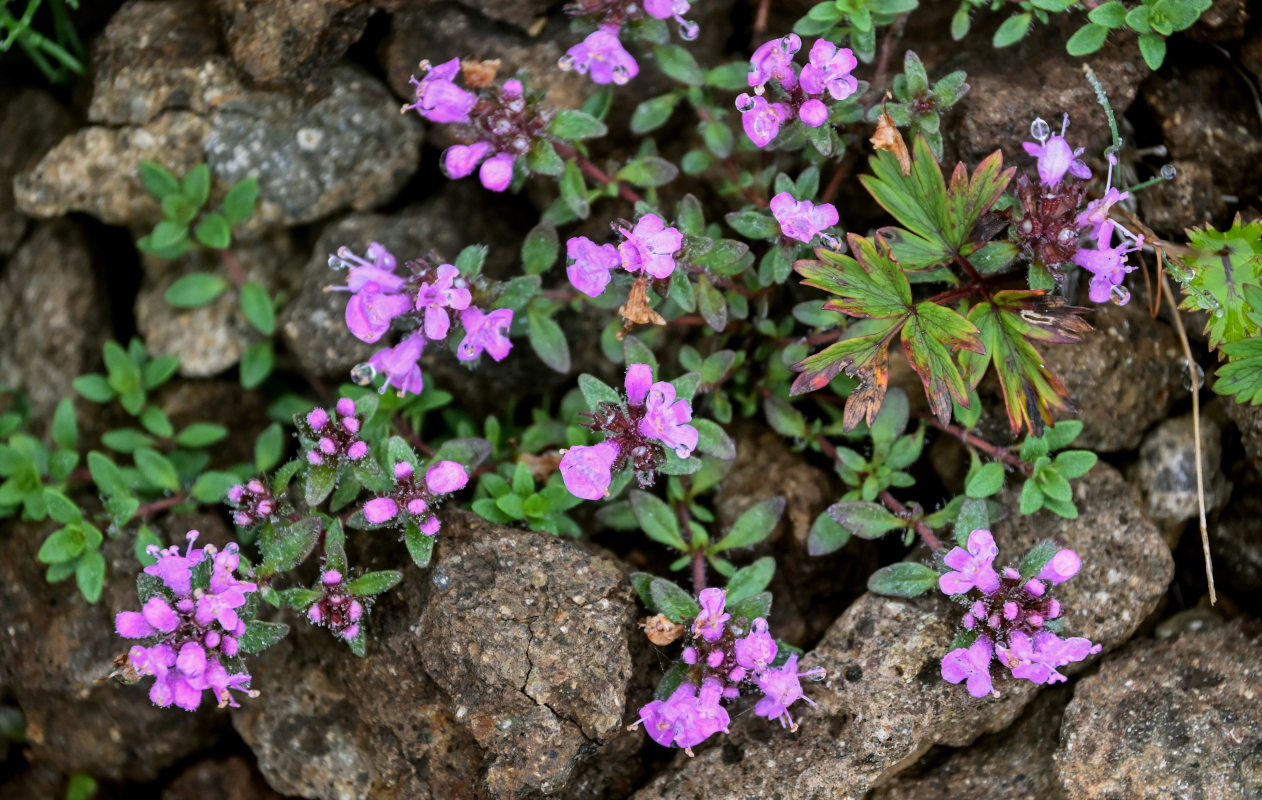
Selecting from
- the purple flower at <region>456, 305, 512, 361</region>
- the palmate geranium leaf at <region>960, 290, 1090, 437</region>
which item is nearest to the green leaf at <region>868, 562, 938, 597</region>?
the palmate geranium leaf at <region>960, 290, 1090, 437</region>

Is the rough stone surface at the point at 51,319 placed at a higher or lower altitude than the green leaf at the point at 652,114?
lower

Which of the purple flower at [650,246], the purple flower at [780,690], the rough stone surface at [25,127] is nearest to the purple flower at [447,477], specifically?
the purple flower at [650,246]

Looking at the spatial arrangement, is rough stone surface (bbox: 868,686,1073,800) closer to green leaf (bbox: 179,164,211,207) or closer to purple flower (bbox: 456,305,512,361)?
purple flower (bbox: 456,305,512,361)

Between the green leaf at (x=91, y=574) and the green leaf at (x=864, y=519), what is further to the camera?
the green leaf at (x=91, y=574)

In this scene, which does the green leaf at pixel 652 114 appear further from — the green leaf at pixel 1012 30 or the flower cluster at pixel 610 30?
the green leaf at pixel 1012 30

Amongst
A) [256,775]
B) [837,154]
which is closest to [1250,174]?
[837,154]
